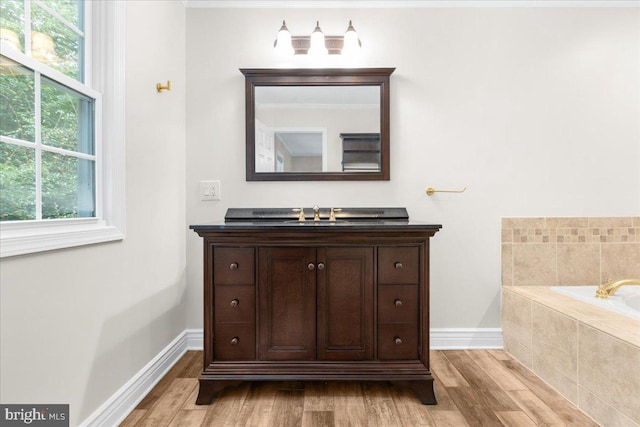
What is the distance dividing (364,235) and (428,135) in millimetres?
1043

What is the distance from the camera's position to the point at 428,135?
2.37 m

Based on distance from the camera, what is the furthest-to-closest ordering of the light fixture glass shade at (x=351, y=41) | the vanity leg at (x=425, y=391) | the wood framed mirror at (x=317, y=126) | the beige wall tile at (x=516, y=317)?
the wood framed mirror at (x=317, y=126) < the light fixture glass shade at (x=351, y=41) < the beige wall tile at (x=516, y=317) < the vanity leg at (x=425, y=391)

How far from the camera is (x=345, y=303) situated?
1736 mm

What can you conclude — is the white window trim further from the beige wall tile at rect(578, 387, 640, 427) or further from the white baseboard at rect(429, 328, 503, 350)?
the beige wall tile at rect(578, 387, 640, 427)

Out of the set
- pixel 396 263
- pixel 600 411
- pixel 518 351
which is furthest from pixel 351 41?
pixel 600 411

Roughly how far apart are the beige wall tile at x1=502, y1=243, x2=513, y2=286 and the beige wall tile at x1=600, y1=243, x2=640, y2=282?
591 millimetres

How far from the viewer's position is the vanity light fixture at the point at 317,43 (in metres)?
2.24

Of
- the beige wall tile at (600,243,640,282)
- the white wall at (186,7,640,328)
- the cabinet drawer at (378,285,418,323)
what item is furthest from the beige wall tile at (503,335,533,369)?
the cabinet drawer at (378,285,418,323)

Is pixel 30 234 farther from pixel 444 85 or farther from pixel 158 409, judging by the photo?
pixel 444 85

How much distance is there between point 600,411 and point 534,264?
3.27 feet

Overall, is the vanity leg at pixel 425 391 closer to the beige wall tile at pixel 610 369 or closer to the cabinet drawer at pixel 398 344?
the cabinet drawer at pixel 398 344

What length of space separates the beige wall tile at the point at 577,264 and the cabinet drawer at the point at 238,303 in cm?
203

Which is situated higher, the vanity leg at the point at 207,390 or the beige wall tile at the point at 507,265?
the beige wall tile at the point at 507,265

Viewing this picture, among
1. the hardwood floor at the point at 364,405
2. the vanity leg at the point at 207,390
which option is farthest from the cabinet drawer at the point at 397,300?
the vanity leg at the point at 207,390
